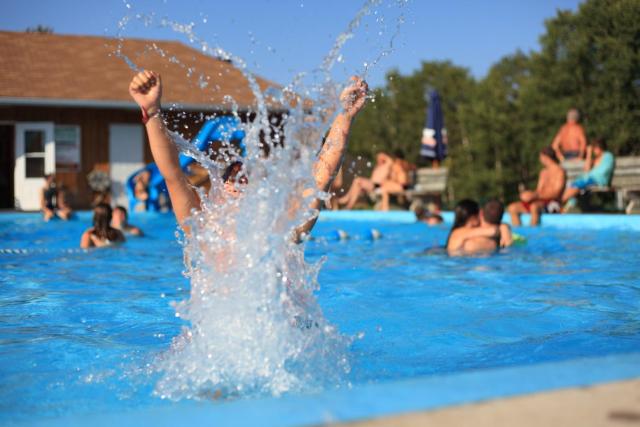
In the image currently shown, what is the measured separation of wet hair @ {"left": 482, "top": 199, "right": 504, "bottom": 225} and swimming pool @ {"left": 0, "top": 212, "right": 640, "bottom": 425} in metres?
0.41

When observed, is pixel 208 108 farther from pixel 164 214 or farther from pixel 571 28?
pixel 571 28

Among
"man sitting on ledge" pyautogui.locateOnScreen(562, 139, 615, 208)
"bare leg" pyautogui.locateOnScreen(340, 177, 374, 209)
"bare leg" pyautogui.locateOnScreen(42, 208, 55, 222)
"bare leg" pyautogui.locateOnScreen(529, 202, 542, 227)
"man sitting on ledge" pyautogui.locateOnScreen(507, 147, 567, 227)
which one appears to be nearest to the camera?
"bare leg" pyautogui.locateOnScreen(529, 202, 542, 227)

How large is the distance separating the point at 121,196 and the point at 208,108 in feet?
11.1

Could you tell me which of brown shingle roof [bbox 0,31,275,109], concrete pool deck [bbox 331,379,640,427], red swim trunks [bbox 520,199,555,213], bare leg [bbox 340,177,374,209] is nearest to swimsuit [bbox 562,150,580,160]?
red swim trunks [bbox 520,199,555,213]

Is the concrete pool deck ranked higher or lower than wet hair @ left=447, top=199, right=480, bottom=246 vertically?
lower

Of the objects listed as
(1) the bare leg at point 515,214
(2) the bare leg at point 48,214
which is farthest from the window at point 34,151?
(1) the bare leg at point 515,214

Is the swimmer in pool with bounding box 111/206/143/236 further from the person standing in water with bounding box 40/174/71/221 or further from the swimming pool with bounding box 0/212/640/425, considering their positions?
the person standing in water with bounding box 40/174/71/221

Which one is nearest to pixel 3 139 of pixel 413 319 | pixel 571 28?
pixel 571 28

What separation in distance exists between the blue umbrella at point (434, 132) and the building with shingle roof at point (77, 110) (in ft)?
13.4

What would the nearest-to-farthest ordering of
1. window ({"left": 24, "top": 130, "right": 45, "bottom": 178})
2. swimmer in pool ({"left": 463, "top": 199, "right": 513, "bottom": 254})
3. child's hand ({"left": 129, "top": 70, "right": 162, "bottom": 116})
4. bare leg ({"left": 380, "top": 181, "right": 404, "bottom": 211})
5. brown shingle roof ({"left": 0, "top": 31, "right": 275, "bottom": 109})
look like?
child's hand ({"left": 129, "top": 70, "right": 162, "bottom": 116})
swimmer in pool ({"left": 463, "top": 199, "right": 513, "bottom": 254})
bare leg ({"left": 380, "top": 181, "right": 404, "bottom": 211})
brown shingle roof ({"left": 0, "top": 31, "right": 275, "bottom": 109})
window ({"left": 24, "top": 130, "right": 45, "bottom": 178})

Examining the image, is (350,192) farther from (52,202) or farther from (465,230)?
(465,230)

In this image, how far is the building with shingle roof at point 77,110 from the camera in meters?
19.3

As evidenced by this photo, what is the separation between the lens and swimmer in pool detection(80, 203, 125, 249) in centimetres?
954

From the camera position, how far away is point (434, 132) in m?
19.1
